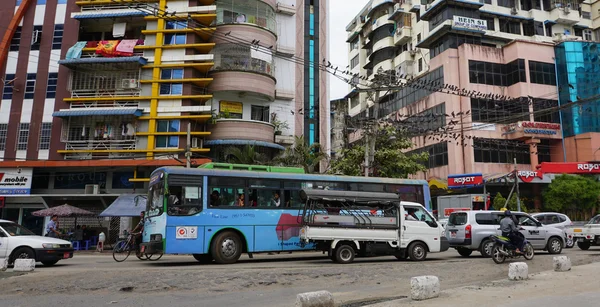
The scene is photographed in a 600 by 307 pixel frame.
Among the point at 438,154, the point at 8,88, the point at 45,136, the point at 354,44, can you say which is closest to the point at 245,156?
the point at 45,136

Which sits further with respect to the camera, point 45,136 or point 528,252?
point 45,136

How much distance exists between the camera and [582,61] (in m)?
43.0

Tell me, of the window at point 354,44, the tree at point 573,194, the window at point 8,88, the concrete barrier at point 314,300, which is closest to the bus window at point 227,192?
the concrete barrier at point 314,300

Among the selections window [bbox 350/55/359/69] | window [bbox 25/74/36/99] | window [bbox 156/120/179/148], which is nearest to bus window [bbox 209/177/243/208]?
window [bbox 156/120/179/148]

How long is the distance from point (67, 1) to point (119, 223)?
16.7 meters

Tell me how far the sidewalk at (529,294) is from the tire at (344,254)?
4.33 m

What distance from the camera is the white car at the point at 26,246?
46.3ft

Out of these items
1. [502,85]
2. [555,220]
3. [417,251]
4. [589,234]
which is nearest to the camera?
[417,251]

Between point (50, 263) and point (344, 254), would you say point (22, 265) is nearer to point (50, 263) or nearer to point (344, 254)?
point (50, 263)

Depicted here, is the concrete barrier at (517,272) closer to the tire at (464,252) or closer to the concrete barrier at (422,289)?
Answer: the concrete barrier at (422,289)

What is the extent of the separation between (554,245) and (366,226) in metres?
8.06

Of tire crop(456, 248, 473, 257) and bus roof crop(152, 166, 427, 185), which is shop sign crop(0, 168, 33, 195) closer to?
bus roof crop(152, 166, 427, 185)

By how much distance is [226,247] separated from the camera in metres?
14.8

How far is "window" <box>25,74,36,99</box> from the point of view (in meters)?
31.5
